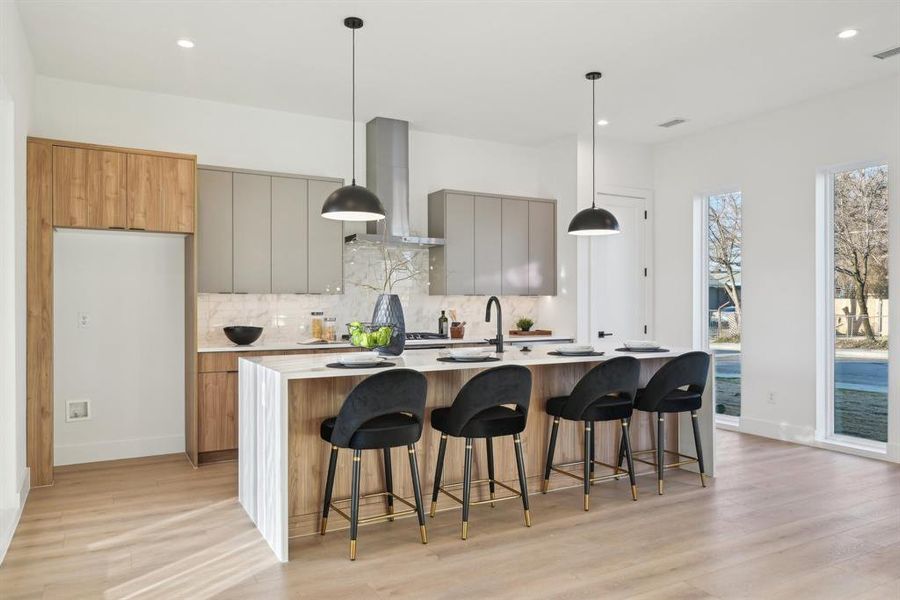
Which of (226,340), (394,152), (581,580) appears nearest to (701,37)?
(394,152)

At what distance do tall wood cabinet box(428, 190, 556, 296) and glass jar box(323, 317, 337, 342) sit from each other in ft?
3.55

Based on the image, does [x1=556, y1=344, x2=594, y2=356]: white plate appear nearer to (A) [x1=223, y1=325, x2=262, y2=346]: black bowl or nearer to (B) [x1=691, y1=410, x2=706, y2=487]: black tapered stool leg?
(B) [x1=691, y1=410, x2=706, y2=487]: black tapered stool leg

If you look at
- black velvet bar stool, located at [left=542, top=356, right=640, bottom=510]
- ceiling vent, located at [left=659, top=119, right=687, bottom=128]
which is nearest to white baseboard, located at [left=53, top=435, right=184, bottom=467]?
black velvet bar stool, located at [left=542, top=356, right=640, bottom=510]

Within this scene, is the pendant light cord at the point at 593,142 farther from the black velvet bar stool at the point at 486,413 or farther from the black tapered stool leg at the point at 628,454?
the black velvet bar stool at the point at 486,413

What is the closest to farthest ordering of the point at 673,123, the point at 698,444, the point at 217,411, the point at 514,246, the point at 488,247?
the point at 698,444
the point at 217,411
the point at 673,123
the point at 488,247
the point at 514,246

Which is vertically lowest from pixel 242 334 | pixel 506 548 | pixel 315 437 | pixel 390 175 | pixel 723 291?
pixel 506 548

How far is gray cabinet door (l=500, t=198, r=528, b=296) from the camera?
6574 millimetres

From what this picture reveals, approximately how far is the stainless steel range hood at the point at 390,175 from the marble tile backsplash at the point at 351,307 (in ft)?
1.32

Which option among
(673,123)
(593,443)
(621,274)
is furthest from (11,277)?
(673,123)

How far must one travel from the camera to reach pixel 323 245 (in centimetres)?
564

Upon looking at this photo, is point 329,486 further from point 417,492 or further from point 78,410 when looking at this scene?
point 78,410

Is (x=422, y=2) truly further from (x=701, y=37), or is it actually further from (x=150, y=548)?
(x=150, y=548)

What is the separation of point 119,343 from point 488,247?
11.1 feet

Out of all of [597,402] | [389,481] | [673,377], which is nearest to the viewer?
[389,481]
